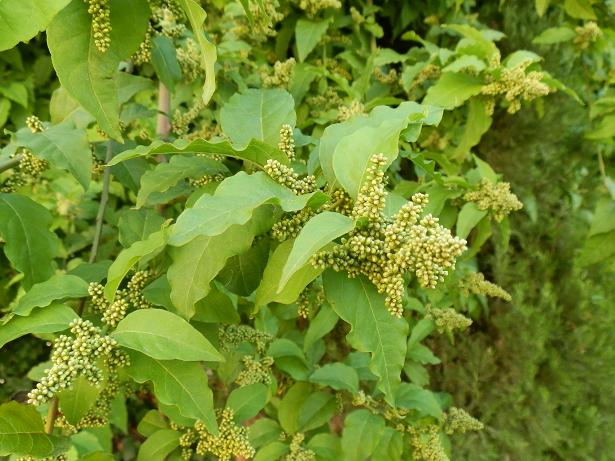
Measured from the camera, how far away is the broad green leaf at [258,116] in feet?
3.87

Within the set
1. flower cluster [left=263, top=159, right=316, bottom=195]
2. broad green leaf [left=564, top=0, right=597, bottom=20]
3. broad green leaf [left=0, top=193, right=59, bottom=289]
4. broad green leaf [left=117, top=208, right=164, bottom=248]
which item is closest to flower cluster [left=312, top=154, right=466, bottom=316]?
flower cluster [left=263, top=159, right=316, bottom=195]

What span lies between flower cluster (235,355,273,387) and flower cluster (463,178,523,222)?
0.83 m

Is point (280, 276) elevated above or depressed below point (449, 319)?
above

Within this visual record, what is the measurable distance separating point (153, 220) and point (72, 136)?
0.27m

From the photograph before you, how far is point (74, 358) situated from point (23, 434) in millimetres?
291

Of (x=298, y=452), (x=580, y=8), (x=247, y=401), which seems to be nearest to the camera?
(x=247, y=401)

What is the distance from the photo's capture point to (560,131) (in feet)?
13.0

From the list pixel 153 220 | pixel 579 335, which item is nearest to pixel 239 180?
pixel 153 220

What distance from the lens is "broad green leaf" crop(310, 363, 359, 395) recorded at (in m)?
1.78

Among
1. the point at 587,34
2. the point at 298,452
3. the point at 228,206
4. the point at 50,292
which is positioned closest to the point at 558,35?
the point at 587,34

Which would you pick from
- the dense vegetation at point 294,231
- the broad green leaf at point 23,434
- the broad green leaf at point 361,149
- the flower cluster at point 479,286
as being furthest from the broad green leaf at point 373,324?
the flower cluster at point 479,286

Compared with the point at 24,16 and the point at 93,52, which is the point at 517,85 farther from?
the point at 24,16

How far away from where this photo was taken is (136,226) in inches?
53.1

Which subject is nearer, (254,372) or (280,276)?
(280,276)
